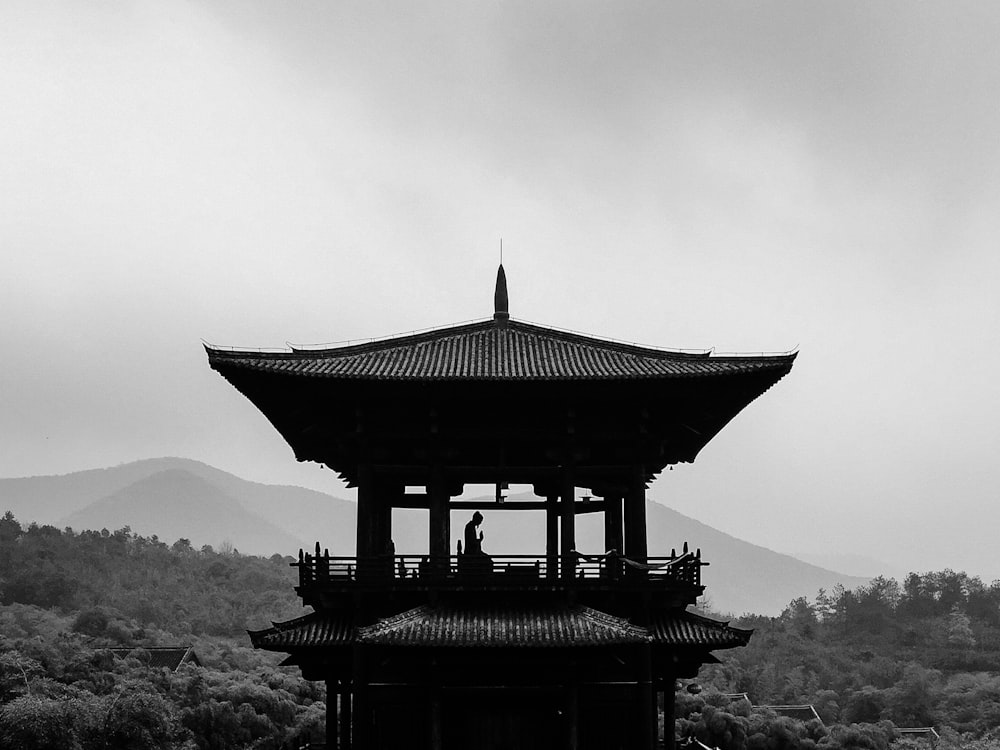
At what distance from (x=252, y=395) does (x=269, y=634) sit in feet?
15.7

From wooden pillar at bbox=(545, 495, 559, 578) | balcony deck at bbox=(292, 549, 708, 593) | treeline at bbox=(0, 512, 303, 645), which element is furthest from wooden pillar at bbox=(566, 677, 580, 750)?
treeline at bbox=(0, 512, 303, 645)

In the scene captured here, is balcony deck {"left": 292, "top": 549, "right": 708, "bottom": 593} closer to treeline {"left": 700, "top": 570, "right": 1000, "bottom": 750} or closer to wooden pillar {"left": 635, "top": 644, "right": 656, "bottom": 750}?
wooden pillar {"left": 635, "top": 644, "right": 656, "bottom": 750}

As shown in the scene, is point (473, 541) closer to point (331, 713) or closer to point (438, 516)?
point (438, 516)

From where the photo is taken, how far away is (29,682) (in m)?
55.5

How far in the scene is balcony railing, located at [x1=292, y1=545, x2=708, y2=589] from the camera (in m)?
19.6

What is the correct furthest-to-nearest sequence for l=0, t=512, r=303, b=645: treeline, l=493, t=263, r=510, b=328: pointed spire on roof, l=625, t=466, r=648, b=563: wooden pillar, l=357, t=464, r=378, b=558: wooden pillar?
l=0, t=512, r=303, b=645: treeline
l=493, t=263, r=510, b=328: pointed spire on roof
l=625, t=466, r=648, b=563: wooden pillar
l=357, t=464, r=378, b=558: wooden pillar

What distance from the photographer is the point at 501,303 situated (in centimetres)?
2427

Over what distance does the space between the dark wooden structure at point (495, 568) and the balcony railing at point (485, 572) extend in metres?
0.04

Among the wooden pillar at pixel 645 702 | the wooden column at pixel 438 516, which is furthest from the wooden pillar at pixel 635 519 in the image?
the wooden column at pixel 438 516

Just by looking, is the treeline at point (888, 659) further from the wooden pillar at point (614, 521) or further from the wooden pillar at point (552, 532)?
the wooden pillar at point (552, 532)

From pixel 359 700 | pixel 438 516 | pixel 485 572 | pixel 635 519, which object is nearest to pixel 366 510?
pixel 438 516

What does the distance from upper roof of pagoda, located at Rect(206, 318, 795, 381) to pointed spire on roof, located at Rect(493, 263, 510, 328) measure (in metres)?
0.09

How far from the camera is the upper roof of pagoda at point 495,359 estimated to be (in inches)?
789

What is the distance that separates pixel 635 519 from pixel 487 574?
3.39 meters
